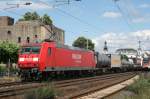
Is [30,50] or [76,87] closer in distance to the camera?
[76,87]

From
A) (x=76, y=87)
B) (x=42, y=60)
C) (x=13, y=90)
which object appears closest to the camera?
(x=13, y=90)

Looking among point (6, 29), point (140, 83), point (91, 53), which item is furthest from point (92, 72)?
point (6, 29)

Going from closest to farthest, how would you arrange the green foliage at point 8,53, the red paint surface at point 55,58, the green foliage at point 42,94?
the green foliage at point 42,94 < the red paint surface at point 55,58 < the green foliage at point 8,53

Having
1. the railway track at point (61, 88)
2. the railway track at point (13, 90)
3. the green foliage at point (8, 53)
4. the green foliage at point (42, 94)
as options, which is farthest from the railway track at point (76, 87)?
the green foliage at point (8, 53)

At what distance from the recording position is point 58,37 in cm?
9556

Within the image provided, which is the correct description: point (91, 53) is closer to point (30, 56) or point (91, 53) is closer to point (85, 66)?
point (85, 66)

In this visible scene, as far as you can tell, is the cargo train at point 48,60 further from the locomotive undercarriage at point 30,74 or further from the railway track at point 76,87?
the railway track at point 76,87

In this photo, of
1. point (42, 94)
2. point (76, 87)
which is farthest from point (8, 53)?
point (42, 94)

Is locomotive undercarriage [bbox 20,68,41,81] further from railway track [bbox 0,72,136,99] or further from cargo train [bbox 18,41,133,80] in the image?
railway track [bbox 0,72,136,99]

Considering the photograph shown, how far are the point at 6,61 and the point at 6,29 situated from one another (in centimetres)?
3154

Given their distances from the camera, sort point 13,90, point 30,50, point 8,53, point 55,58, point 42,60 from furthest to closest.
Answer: point 8,53, point 55,58, point 30,50, point 42,60, point 13,90

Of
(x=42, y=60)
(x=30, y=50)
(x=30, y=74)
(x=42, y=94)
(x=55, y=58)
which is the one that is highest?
(x=30, y=50)

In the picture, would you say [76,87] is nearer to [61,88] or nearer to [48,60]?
[61,88]

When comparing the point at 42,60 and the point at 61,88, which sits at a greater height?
the point at 42,60
